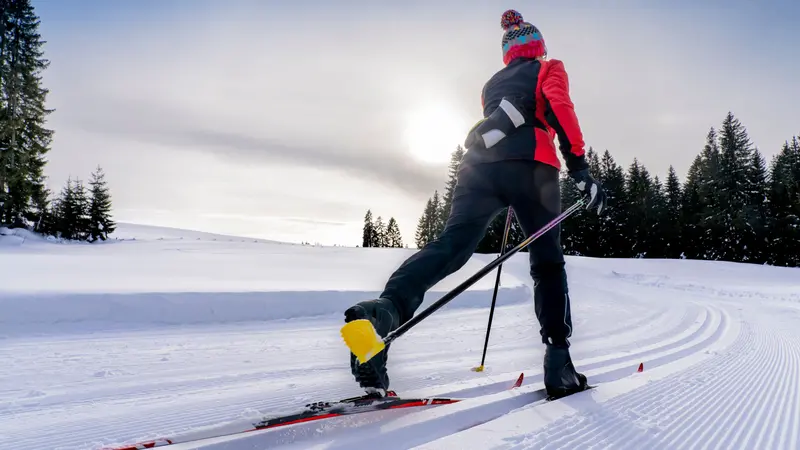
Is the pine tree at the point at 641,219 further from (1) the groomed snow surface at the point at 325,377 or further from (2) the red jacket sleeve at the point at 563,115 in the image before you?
(2) the red jacket sleeve at the point at 563,115

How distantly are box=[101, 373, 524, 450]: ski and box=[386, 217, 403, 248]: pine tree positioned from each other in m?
60.6

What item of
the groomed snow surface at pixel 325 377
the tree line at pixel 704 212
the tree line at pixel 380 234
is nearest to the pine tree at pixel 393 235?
the tree line at pixel 380 234

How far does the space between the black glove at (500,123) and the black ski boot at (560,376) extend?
3.45ft

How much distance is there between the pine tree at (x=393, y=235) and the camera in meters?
62.5

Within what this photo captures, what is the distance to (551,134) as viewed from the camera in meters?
2.09

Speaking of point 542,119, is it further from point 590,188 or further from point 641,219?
point 641,219

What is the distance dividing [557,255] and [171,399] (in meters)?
1.89

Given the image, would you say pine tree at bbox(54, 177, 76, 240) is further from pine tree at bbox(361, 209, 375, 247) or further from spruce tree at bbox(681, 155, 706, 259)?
spruce tree at bbox(681, 155, 706, 259)

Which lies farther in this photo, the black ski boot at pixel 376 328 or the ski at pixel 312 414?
the black ski boot at pixel 376 328

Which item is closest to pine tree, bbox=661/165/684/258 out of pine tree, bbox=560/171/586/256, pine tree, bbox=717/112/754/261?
pine tree, bbox=717/112/754/261

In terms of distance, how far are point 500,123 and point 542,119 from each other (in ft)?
0.80

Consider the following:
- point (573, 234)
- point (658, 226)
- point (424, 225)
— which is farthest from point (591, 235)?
point (424, 225)

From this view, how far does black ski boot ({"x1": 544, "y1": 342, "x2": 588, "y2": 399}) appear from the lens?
6.13ft

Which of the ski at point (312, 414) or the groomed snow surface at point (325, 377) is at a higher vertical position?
the ski at point (312, 414)
